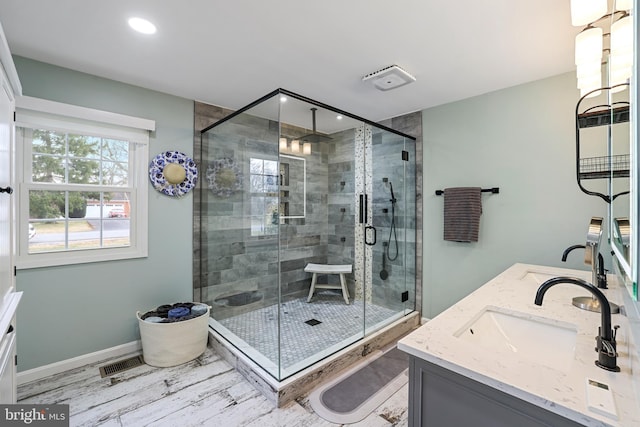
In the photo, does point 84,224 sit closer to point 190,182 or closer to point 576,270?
point 190,182

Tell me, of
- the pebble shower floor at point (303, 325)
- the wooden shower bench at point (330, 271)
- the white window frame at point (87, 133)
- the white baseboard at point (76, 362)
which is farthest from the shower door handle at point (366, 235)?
the white baseboard at point (76, 362)

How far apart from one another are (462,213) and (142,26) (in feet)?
9.56

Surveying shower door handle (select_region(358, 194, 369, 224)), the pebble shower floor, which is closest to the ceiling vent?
shower door handle (select_region(358, 194, 369, 224))

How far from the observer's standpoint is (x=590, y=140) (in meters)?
2.19

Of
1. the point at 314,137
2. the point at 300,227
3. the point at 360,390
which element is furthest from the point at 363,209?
the point at 360,390

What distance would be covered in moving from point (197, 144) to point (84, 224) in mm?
1223

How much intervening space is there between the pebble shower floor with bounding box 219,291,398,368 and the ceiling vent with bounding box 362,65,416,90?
7.18 feet

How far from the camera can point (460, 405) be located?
3.01 ft

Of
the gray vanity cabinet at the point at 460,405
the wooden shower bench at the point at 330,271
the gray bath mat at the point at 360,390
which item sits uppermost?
the gray vanity cabinet at the point at 460,405

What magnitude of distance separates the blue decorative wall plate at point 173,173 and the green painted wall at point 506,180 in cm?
251

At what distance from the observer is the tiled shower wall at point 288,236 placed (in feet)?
9.56

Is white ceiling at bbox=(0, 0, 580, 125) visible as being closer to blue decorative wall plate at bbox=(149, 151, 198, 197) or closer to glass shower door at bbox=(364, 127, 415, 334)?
blue decorative wall plate at bbox=(149, 151, 198, 197)

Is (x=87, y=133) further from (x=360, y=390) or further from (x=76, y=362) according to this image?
(x=360, y=390)

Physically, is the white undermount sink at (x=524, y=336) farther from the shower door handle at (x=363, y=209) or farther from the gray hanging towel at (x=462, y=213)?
the shower door handle at (x=363, y=209)
